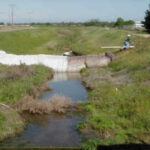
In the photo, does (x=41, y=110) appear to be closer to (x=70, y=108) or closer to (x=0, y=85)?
(x=70, y=108)

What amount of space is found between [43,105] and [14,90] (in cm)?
332

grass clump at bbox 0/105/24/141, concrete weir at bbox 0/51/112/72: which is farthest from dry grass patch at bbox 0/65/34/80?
grass clump at bbox 0/105/24/141

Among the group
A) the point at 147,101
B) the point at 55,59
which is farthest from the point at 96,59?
the point at 147,101

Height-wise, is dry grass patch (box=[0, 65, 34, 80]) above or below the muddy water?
above

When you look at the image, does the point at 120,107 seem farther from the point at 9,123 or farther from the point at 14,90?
the point at 14,90

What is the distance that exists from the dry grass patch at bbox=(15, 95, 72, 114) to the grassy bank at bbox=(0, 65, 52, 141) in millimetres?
763

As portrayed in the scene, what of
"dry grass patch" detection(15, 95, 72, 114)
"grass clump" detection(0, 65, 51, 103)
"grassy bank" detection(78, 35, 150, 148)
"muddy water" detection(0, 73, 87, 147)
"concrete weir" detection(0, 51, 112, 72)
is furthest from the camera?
"concrete weir" detection(0, 51, 112, 72)

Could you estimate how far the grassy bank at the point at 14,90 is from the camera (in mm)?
13665

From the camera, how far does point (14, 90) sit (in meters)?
19.0

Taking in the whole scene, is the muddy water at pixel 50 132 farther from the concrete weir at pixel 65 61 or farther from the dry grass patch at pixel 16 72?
the concrete weir at pixel 65 61

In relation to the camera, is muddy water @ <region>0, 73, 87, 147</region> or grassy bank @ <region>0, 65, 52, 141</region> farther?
grassy bank @ <region>0, 65, 52, 141</region>

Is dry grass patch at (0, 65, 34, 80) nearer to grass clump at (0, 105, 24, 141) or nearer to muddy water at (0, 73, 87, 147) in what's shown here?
muddy water at (0, 73, 87, 147)

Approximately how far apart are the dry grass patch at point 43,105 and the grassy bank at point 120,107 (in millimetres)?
1224

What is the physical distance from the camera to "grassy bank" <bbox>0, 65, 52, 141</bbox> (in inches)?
538
